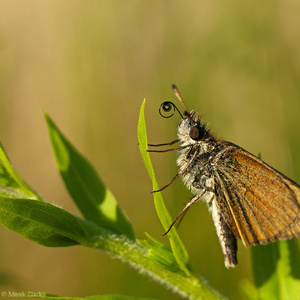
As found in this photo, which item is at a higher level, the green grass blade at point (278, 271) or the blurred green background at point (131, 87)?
the blurred green background at point (131, 87)

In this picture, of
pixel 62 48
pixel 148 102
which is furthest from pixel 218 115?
pixel 62 48

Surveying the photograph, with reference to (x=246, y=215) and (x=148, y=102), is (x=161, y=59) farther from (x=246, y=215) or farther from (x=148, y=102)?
(x=246, y=215)

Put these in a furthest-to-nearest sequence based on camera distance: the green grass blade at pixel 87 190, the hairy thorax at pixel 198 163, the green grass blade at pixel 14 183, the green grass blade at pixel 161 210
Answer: the hairy thorax at pixel 198 163, the green grass blade at pixel 87 190, the green grass blade at pixel 14 183, the green grass blade at pixel 161 210

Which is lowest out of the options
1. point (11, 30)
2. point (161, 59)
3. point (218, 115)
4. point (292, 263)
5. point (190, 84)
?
point (292, 263)

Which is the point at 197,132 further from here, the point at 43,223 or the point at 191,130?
the point at 43,223

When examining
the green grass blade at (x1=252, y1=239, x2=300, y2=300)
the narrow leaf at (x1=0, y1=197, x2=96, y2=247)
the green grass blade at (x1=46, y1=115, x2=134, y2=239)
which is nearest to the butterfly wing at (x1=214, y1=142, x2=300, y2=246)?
the green grass blade at (x1=252, y1=239, x2=300, y2=300)

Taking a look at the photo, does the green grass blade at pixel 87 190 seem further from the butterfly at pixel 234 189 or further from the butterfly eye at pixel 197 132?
the butterfly eye at pixel 197 132

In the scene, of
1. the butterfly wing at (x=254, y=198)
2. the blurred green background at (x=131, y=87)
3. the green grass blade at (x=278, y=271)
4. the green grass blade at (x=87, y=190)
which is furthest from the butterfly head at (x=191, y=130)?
the blurred green background at (x=131, y=87)
